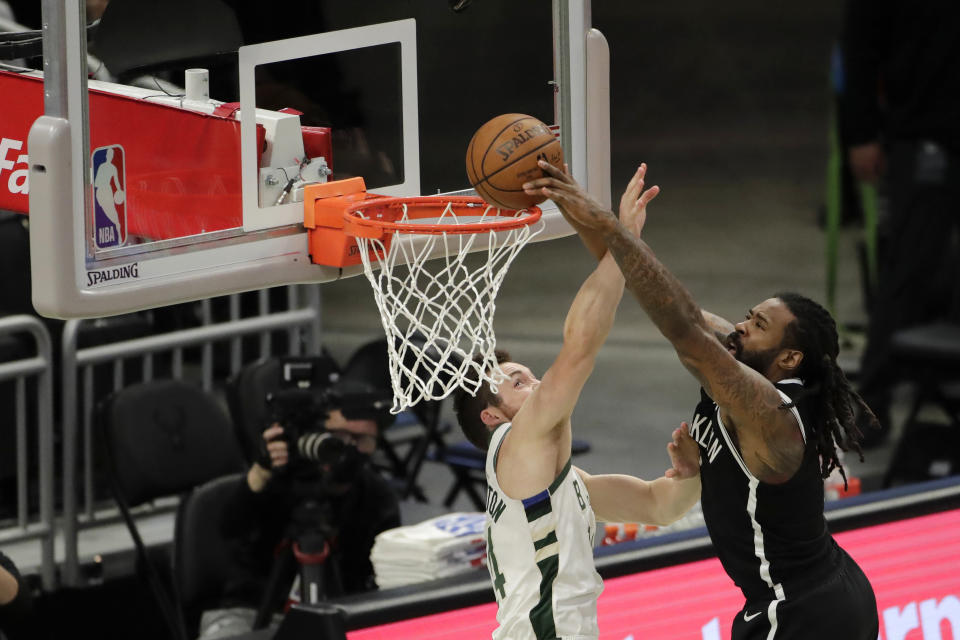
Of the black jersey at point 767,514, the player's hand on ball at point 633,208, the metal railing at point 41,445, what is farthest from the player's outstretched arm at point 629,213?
the metal railing at point 41,445

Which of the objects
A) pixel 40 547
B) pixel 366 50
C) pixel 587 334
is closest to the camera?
pixel 587 334

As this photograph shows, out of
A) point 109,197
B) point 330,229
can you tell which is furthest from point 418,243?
point 109,197

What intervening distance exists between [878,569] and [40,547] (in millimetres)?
3628

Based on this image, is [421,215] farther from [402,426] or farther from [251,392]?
[402,426]

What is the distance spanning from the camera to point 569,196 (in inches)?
144

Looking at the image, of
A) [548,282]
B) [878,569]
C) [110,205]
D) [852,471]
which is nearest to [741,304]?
[548,282]

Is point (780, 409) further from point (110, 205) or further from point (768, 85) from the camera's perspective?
point (768, 85)

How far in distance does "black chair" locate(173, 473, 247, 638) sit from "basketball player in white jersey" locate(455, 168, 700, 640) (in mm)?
1833

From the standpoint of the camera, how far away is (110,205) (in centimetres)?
363

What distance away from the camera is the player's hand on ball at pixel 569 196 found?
364cm

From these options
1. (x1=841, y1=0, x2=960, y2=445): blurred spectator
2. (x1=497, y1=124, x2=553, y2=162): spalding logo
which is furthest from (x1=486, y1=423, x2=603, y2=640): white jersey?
(x1=841, y1=0, x2=960, y2=445): blurred spectator

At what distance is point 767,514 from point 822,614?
1.08 feet

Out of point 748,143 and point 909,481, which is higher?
point 748,143

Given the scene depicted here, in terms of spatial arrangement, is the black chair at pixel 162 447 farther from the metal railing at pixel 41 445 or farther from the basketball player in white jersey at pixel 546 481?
the basketball player in white jersey at pixel 546 481
